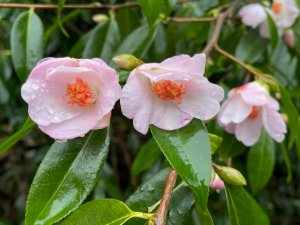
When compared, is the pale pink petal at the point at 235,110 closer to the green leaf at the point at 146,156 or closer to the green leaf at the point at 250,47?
the green leaf at the point at 146,156

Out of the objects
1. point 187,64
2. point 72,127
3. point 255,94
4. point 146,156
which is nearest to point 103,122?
point 72,127

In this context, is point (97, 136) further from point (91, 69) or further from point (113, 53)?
point (113, 53)

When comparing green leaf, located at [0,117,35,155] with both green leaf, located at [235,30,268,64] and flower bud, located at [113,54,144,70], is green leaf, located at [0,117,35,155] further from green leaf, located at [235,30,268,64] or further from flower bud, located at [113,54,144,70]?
green leaf, located at [235,30,268,64]

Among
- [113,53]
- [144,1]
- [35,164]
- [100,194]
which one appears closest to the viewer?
[144,1]

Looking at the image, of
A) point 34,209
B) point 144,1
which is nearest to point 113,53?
point 144,1

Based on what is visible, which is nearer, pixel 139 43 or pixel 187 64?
pixel 187 64

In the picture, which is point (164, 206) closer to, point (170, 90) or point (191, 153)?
point (191, 153)

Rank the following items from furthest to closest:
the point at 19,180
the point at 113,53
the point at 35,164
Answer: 1. the point at 19,180
2. the point at 35,164
3. the point at 113,53
